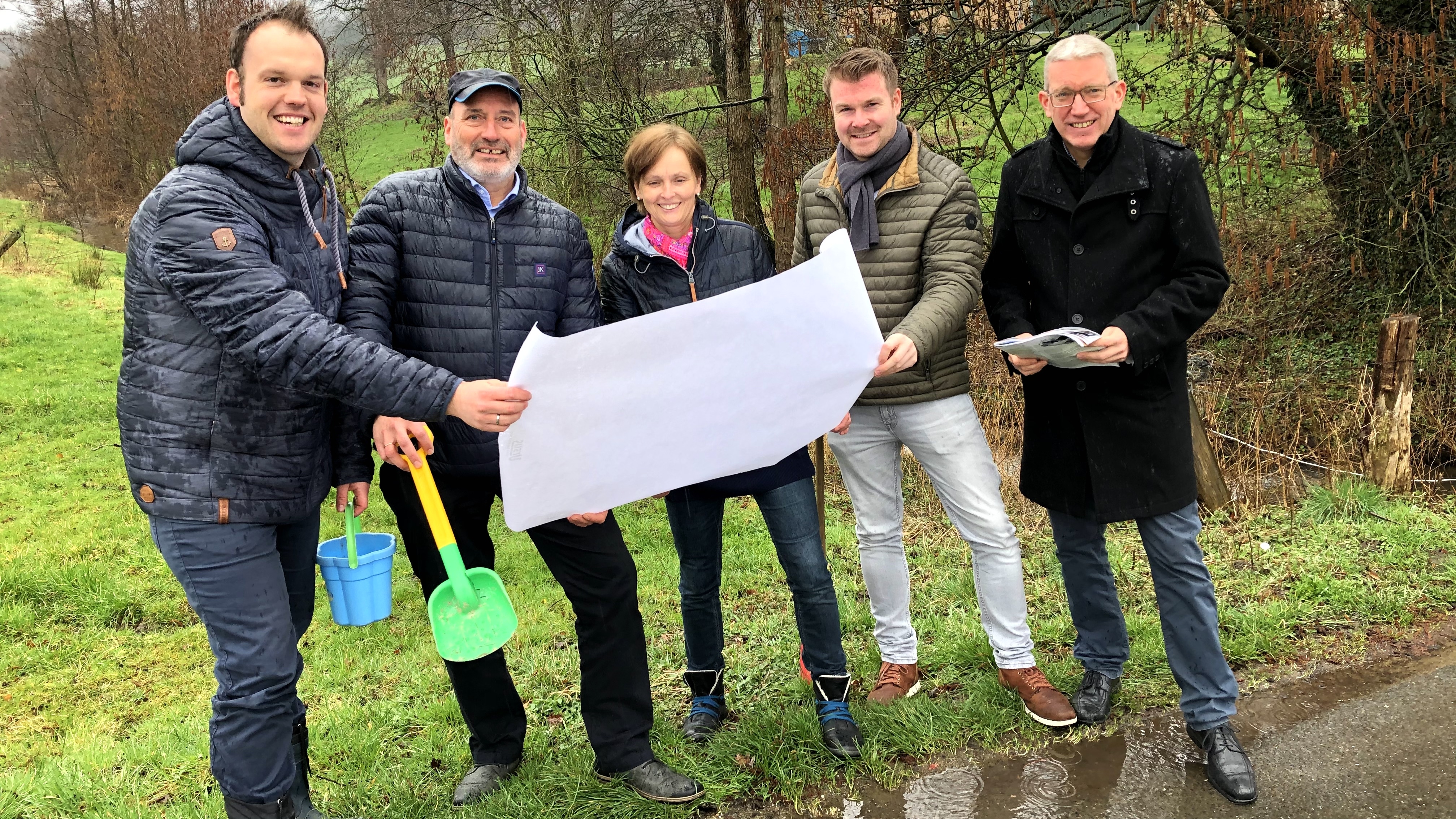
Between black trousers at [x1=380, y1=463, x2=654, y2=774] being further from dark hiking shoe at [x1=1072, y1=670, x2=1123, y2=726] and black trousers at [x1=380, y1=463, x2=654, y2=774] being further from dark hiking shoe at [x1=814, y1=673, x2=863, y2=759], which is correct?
dark hiking shoe at [x1=1072, y1=670, x2=1123, y2=726]

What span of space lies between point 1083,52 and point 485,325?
1905 millimetres

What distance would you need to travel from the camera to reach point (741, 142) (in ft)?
30.2

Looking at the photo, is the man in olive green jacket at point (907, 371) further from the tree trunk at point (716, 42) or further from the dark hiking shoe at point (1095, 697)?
the tree trunk at point (716, 42)

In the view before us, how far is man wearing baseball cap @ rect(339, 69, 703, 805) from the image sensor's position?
2.81 m

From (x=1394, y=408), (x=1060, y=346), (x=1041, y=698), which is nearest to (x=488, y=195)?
(x=1060, y=346)

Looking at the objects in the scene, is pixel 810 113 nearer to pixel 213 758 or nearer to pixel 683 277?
pixel 683 277

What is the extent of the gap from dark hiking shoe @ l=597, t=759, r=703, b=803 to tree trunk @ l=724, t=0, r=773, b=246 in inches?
260

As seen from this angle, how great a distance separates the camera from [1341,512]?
16.1 ft

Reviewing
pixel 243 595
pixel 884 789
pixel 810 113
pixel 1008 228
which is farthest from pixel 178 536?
pixel 810 113

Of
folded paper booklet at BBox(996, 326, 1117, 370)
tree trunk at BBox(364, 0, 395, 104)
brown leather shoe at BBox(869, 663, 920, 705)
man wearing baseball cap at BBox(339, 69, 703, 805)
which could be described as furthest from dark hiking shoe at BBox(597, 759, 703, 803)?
tree trunk at BBox(364, 0, 395, 104)

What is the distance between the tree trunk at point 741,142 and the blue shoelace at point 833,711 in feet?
20.7

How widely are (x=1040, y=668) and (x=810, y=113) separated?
4925 millimetres

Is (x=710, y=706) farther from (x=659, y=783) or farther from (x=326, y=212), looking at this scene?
(x=326, y=212)

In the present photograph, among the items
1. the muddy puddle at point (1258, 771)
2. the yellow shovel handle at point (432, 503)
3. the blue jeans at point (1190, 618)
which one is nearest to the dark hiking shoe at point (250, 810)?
the yellow shovel handle at point (432, 503)
